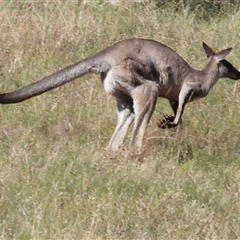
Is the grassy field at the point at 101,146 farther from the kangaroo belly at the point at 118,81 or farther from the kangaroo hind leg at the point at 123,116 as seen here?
the kangaroo belly at the point at 118,81

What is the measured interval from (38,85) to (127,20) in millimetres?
3403

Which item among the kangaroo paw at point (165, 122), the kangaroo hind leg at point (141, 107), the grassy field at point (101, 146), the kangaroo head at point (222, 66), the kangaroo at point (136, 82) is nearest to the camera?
the grassy field at point (101, 146)

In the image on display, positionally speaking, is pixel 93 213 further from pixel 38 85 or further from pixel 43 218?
pixel 38 85

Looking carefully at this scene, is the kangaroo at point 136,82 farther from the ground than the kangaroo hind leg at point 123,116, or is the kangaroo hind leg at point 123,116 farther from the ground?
the kangaroo at point 136,82

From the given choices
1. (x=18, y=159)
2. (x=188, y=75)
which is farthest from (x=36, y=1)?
(x=18, y=159)

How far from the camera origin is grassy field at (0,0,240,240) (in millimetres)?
5969

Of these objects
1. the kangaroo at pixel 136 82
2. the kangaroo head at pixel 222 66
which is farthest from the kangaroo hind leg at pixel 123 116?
the kangaroo head at pixel 222 66

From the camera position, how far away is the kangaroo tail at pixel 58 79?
284 inches

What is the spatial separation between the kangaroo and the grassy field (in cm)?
21

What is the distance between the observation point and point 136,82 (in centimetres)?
763

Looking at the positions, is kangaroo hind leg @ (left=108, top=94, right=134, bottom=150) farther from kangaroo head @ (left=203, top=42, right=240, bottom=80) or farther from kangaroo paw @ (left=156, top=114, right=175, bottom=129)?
kangaroo head @ (left=203, top=42, right=240, bottom=80)

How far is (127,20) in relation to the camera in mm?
10539

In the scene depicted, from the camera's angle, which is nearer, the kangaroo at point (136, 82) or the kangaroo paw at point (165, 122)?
the kangaroo at point (136, 82)

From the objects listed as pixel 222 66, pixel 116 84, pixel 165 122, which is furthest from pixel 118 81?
pixel 222 66
